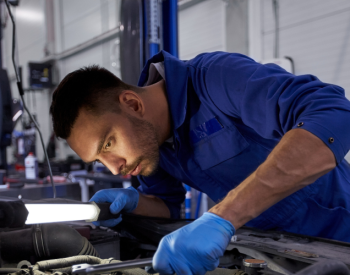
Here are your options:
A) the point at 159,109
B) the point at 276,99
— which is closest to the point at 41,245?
the point at 159,109

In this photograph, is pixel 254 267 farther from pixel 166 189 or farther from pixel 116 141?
pixel 166 189

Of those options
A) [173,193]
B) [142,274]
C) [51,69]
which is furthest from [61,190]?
[51,69]

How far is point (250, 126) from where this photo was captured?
967mm

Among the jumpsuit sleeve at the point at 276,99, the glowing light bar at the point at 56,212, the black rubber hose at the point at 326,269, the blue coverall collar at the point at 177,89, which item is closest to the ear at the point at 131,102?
the blue coverall collar at the point at 177,89

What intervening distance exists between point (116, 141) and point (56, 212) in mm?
295

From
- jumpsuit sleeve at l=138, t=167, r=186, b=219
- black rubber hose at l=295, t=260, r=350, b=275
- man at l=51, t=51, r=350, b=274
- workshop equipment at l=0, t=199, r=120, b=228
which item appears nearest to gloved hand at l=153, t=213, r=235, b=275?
man at l=51, t=51, r=350, b=274

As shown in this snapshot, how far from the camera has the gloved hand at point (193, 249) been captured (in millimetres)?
675

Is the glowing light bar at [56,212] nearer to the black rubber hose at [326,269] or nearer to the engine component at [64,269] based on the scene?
the engine component at [64,269]

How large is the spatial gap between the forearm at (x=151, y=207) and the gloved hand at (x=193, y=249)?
61cm

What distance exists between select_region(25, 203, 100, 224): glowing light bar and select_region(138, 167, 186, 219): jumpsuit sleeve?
1.63 feet

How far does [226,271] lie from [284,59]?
316 centimetres

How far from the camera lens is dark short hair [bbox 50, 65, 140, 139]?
3.43 feet

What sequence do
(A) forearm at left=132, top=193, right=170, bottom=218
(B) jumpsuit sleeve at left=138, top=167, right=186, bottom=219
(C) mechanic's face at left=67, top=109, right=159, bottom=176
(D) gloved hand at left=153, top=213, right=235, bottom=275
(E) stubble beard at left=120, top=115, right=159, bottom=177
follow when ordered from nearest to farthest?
(D) gloved hand at left=153, top=213, right=235, bottom=275
(C) mechanic's face at left=67, top=109, right=159, bottom=176
(E) stubble beard at left=120, top=115, right=159, bottom=177
(A) forearm at left=132, top=193, right=170, bottom=218
(B) jumpsuit sleeve at left=138, top=167, right=186, bottom=219

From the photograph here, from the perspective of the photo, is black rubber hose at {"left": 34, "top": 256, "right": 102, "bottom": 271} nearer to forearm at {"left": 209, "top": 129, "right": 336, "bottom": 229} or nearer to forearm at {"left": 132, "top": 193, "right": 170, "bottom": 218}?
forearm at {"left": 209, "top": 129, "right": 336, "bottom": 229}
